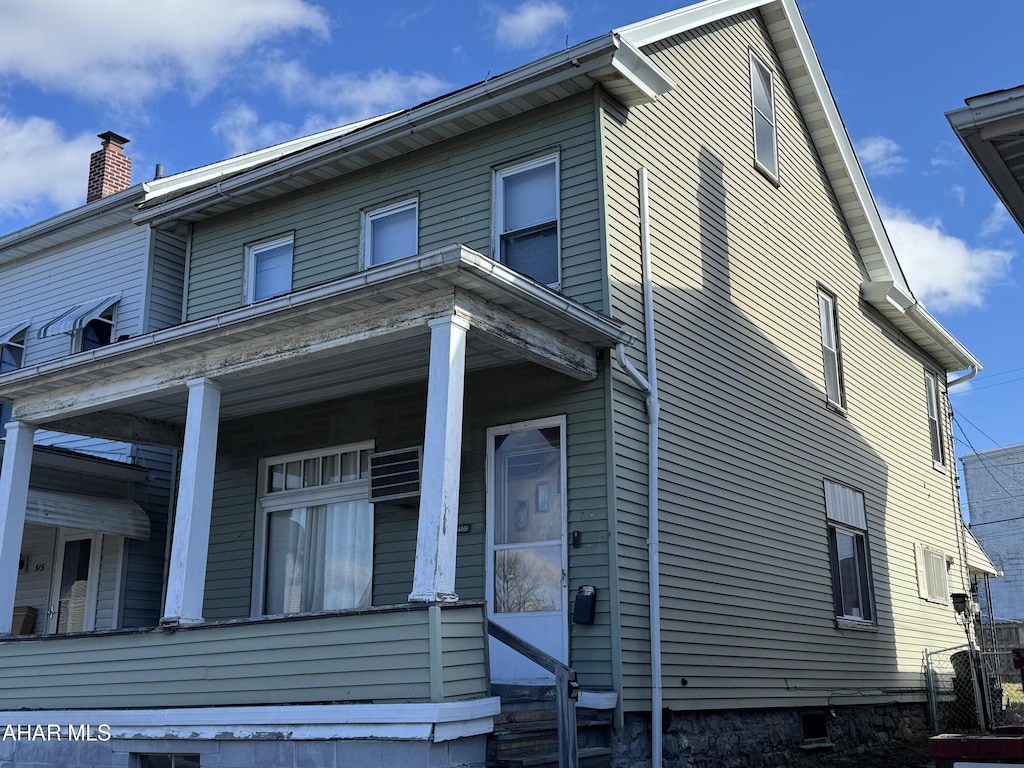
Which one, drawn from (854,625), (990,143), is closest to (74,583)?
(854,625)

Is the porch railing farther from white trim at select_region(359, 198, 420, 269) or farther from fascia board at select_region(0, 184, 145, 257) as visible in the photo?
fascia board at select_region(0, 184, 145, 257)

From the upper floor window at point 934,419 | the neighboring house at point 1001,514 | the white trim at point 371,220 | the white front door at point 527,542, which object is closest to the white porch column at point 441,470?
the white front door at point 527,542

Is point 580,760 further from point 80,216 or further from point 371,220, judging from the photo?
point 80,216

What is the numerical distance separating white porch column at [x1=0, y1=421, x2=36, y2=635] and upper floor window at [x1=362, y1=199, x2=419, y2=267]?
4.12 m

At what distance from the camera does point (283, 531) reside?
39.0ft

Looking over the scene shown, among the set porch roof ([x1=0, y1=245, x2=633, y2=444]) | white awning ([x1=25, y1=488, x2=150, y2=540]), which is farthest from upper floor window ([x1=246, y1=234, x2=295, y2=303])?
white awning ([x1=25, y1=488, x2=150, y2=540])

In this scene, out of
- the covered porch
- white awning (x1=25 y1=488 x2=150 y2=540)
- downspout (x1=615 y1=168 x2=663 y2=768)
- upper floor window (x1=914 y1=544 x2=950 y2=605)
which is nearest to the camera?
Answer: the covered porch

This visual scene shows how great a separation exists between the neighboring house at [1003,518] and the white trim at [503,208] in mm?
25939

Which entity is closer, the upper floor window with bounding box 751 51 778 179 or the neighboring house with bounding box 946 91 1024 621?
the upper floor window with bounding box 751 51 778 179

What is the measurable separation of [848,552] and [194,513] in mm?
8880

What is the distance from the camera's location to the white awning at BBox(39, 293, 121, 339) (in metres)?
14.1

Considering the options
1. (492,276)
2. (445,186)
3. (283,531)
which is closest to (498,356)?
(492,276)

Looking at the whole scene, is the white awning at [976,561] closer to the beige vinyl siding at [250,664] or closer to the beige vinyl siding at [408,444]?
the beige vinyl siding at [408,444]

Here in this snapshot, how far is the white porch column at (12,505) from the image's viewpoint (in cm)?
1030
